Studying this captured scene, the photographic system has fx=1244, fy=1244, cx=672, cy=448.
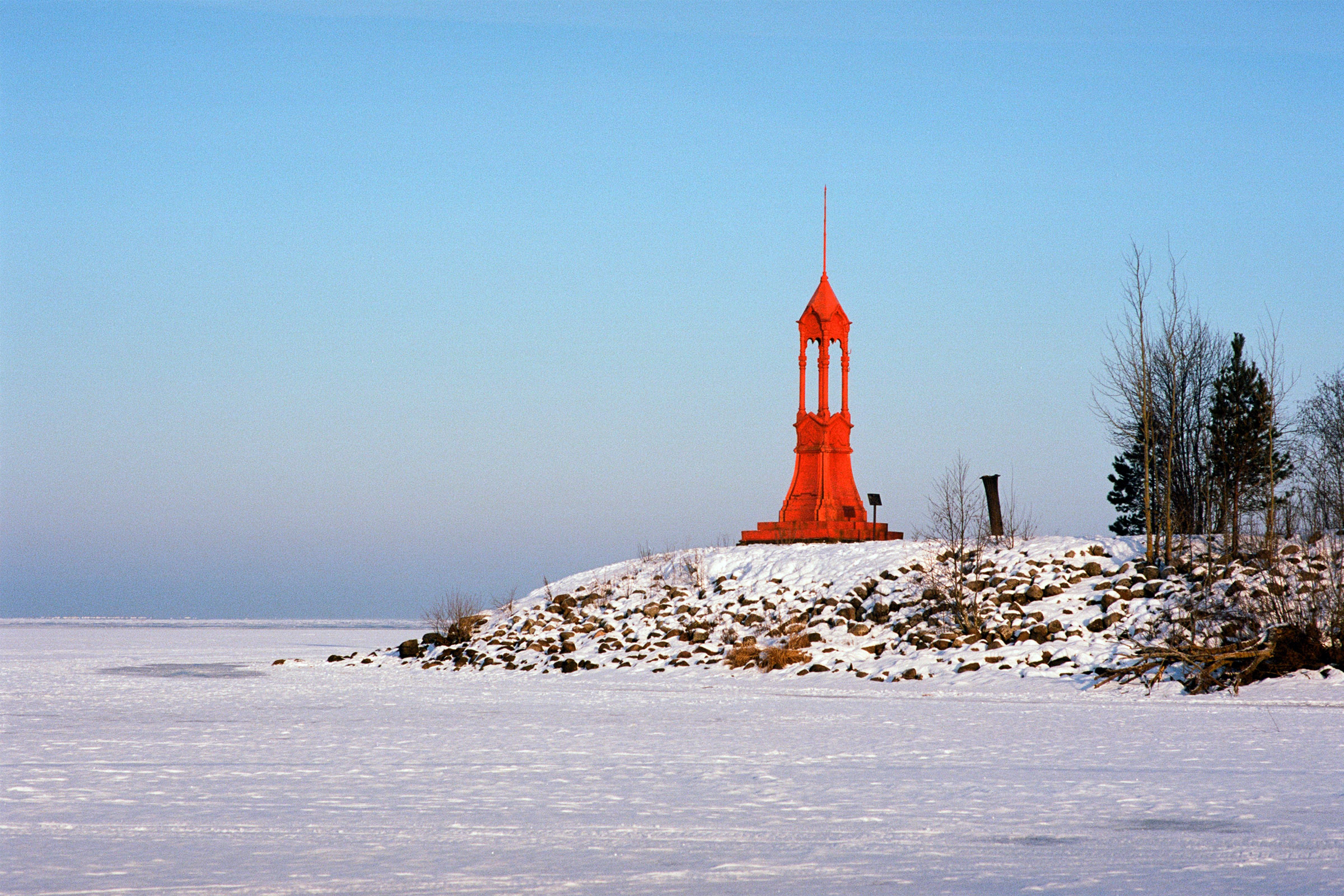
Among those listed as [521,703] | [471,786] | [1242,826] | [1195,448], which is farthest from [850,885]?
[1195,448]

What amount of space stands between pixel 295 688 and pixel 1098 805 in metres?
16.2

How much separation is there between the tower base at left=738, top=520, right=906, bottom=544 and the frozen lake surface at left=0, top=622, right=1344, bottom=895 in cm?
1645

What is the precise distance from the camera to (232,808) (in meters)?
9.43

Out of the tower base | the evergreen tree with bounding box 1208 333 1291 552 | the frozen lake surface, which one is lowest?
the frozen lake surface

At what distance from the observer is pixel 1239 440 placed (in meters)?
34.8

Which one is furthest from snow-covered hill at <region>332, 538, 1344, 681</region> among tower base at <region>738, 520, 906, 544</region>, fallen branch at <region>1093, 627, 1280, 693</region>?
tower base at <region>738, 520, 906, 544</region>

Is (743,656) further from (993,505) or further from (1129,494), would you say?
(1129,494)

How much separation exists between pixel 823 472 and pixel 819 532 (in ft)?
6.24

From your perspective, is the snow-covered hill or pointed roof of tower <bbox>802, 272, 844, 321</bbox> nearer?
the snow-covered hill

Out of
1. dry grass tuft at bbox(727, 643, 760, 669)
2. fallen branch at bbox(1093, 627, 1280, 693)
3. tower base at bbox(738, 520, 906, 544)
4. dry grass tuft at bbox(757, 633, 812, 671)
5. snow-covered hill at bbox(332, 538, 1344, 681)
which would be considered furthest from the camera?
tower base at bbox(738, 520, 906, 544)

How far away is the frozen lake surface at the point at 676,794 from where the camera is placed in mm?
7238

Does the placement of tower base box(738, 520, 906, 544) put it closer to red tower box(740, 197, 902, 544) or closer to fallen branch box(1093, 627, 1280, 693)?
red tower box(740, 197, 902, 544)

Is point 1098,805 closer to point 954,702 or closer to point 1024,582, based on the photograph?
point 954,702

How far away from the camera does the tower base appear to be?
37.0m
